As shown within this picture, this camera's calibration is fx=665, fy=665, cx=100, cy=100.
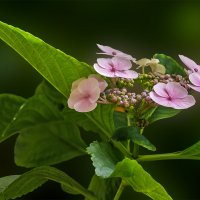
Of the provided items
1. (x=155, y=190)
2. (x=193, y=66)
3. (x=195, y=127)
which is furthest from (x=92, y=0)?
(x=155, y=190)

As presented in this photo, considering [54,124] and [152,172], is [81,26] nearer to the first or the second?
[152,172]

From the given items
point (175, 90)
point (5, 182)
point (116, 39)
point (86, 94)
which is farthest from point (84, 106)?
point (116, 39)

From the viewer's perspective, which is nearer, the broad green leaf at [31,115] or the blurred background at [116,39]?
the broad green leaf at [31,115]

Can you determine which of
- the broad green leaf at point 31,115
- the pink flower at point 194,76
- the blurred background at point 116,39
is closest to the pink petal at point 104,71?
the pink flower at point 194,76

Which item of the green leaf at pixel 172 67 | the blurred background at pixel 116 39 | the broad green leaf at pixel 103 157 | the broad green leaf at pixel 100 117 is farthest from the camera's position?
the blurred background at pixel 116 39

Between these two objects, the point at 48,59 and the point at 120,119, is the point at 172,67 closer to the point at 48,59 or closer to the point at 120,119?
the point at 120,119

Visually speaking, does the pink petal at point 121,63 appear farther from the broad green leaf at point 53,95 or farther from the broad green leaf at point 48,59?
the broad green leaf at point 53,95
